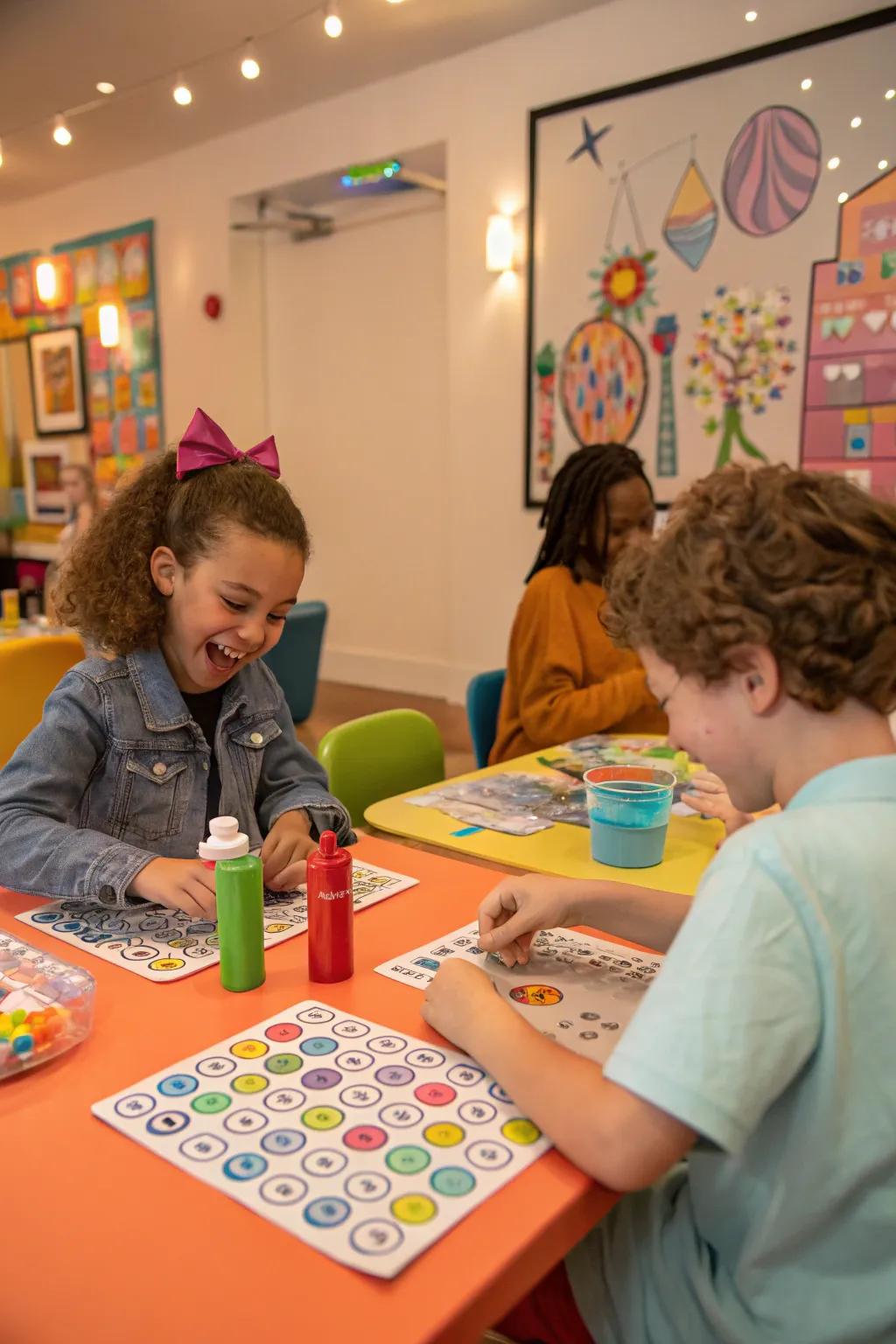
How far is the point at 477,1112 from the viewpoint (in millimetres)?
773

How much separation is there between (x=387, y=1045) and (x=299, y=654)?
3.57 m

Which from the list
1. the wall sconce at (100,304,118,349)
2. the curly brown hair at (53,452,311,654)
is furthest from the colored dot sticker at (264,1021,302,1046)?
the wall sconce at (100,304,118,349)

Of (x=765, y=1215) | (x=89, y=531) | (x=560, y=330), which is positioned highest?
(x=560, y=330)

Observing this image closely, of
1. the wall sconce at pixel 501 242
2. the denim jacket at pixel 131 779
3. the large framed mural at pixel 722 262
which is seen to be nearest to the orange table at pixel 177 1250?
the denim jacket at pixel 131 779

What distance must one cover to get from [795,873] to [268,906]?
0.72 meters

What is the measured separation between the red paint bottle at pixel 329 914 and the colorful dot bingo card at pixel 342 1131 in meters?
0.10

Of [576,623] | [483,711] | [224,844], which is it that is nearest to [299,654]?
[483,711]

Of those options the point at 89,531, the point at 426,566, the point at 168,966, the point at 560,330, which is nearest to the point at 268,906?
the point at 168,966

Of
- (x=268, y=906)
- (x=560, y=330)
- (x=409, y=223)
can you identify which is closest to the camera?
(x=268, y=906)

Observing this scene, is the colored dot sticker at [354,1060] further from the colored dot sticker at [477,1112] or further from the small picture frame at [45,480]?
the small picture frame at [45,480]

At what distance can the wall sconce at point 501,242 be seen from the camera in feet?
15.4

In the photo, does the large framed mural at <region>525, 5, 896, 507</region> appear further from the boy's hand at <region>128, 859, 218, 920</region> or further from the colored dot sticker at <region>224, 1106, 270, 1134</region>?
the colored dot sticker at <region>224, 1106, 270, 1134</region>

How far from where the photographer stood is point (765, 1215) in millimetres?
718

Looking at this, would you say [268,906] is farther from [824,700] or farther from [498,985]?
[824,700]
